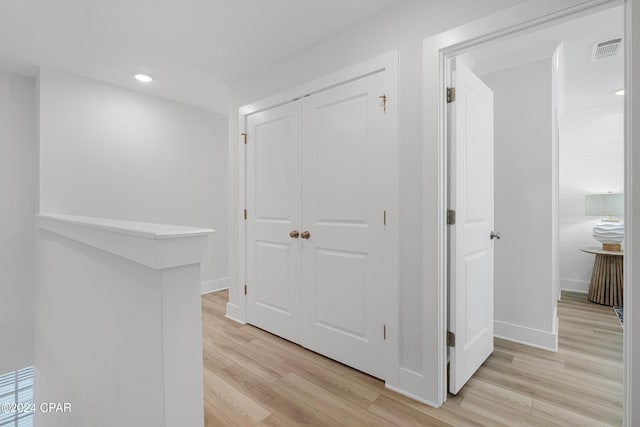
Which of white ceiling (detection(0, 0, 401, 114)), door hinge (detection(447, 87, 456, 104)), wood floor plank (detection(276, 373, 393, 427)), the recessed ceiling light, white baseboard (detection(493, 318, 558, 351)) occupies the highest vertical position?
the recessed ceiling light

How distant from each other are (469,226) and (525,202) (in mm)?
1035

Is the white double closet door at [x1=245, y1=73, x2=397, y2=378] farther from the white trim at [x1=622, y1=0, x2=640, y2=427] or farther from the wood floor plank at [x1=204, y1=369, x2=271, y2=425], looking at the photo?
the white trim at [x1=622, y1=0, x2=640, y2=427]

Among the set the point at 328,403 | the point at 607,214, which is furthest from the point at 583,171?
the point at 328,403

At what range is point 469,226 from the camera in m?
1.86

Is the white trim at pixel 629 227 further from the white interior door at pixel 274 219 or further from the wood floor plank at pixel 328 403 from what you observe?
the white interior door at pixel 274 219

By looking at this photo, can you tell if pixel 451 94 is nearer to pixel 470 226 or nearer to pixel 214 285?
pixel 470 226

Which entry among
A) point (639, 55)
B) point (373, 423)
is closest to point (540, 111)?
point (639, 55)

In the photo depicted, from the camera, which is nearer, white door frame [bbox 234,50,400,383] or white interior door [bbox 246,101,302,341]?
white door frame [bbox 234,50,400,383]

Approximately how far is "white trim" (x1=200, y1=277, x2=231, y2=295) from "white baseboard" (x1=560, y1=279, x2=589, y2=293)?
448cm

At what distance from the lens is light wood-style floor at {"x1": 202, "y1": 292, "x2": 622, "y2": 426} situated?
5.09 ft

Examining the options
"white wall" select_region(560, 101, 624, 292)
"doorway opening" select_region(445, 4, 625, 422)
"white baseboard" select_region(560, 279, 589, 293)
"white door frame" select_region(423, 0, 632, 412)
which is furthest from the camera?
"white baseboard" select_region(560, 279, 589, 293)

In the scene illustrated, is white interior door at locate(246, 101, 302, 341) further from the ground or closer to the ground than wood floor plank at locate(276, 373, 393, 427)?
further from the ground

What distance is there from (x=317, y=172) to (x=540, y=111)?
1.90 m

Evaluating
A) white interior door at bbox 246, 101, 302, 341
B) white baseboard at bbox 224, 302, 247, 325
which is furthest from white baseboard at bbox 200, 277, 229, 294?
white interior door at bbox 246, 101, 302, 341
